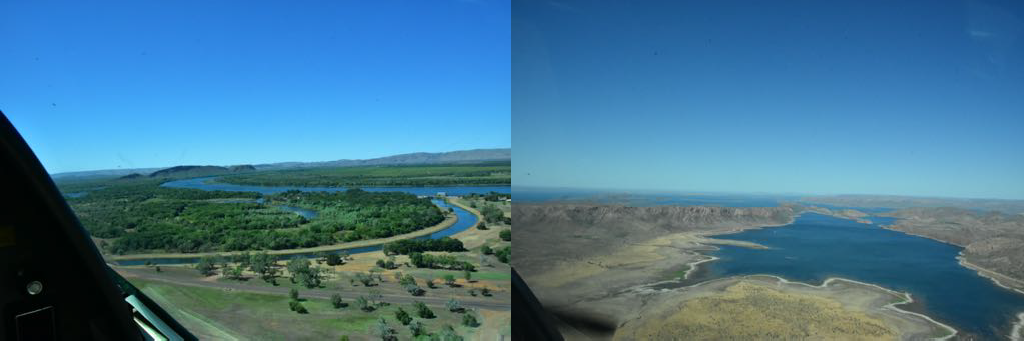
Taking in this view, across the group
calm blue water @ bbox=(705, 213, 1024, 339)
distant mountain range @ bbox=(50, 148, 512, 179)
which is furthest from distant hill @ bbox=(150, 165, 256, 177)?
calm blue water @ bbox=(705, 213, 1024, 339)

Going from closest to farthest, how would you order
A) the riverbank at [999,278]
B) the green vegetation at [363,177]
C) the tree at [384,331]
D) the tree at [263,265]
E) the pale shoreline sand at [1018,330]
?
the pale shoreline sand at [1018,330] < the riverbank at [999,278] < the tree at [384,331] < the tree at [263,265] < the green vegetation at [363,177]

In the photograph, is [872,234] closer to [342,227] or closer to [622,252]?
→ [622,252]

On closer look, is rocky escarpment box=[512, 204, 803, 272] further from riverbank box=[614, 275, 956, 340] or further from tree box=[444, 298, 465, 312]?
tree box=[444, 298, 465, 312]

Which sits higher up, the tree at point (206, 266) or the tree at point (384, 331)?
the tree at point (206, 266)

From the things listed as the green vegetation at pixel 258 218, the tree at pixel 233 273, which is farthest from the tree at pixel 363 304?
the green vegetation at pixel 258 218

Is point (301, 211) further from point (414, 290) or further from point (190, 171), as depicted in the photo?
point (190, 171)

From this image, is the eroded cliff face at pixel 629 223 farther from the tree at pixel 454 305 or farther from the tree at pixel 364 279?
the tree at pixel 364 279

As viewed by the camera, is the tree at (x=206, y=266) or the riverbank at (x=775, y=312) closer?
the riverbank at (x=775, y=312)
